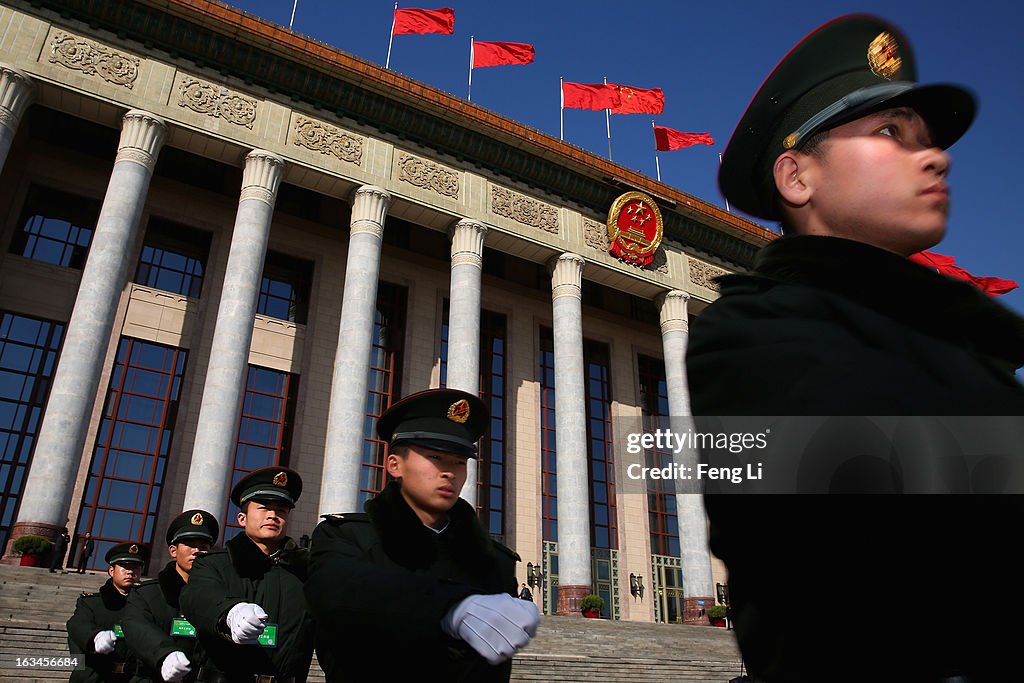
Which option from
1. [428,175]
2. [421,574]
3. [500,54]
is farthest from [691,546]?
[421,574]

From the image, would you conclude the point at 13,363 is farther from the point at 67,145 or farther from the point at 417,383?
the point at 417,383

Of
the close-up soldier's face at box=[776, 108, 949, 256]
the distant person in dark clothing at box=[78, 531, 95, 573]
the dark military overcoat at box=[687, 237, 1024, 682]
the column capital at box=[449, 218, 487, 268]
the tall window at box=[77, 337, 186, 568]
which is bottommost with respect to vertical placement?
the dark military overcoat at box=[687, 237, 1024, 682]

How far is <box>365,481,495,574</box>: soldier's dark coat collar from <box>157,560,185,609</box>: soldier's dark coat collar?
3.48m

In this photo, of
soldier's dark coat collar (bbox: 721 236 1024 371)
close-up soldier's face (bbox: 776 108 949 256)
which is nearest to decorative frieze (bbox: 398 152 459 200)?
close-up soldier's face (bbox: 776 108 949 256)

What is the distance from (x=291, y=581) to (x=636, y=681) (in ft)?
34.9

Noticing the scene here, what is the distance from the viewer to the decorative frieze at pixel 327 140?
720 inches

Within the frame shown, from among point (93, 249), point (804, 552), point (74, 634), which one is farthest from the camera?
point (93, 249)

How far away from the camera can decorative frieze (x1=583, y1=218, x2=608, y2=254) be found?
72.8 ft

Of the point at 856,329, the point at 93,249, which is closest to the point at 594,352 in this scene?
the point at 93,249

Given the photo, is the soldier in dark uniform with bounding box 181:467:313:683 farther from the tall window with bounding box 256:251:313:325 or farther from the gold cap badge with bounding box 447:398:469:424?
the tall window with bounding box 256:251:313:325

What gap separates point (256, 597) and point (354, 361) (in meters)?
13.0

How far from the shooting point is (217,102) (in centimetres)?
1739

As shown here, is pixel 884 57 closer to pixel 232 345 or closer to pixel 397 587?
pixel 397 587

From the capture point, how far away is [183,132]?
1702 centimetres
